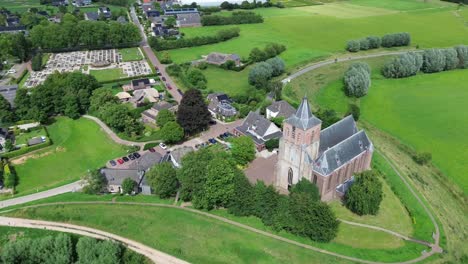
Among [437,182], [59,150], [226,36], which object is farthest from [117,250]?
[226,36]

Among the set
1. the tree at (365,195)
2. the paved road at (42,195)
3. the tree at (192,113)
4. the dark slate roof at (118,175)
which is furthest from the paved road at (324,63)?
the paved road at (42,195)

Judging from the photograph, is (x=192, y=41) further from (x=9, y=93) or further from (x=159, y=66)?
(x=9, y=93)

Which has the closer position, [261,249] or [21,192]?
[261,249]

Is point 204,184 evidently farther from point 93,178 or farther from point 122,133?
point 122,133

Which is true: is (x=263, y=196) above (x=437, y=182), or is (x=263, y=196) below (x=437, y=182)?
above

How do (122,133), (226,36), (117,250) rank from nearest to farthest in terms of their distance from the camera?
(117,250) < (122,133) < (226,36)

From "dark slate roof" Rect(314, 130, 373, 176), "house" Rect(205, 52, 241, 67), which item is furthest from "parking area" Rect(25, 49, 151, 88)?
"dark slate roof" Rect(314, 130, 373, 176)

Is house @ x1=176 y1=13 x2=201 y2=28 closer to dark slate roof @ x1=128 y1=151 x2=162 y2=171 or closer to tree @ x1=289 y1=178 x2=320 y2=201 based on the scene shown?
dark slate roof @ x1=128 y1=151 x2=162 y2=171
